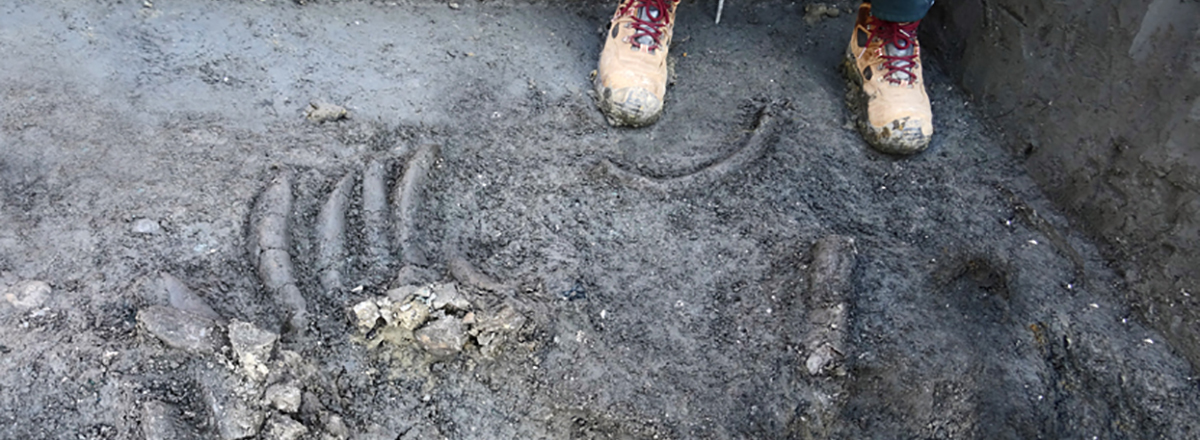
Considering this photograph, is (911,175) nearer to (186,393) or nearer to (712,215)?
(712,215)

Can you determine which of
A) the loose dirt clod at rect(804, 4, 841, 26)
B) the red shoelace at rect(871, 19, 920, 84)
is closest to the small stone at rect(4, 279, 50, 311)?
the red shoelace at rect(871, 19, 920, 84)

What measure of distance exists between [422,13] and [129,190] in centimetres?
104

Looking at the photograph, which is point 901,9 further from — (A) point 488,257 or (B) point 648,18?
(A) point 488,257

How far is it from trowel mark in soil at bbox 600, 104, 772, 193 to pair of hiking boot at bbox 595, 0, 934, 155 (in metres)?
0.22

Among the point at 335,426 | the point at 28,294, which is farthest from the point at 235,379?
the point at 28,294

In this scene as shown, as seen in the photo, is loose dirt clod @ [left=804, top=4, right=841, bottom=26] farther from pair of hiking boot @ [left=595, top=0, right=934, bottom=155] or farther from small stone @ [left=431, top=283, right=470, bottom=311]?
small stone @ [left=431, top=283, right=470, bottom=311]

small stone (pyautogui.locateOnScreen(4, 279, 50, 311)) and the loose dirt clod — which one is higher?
small stone (pyautogui.locateOnScreen(4, 279, 50, 311))

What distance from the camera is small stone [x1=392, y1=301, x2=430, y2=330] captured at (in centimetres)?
157

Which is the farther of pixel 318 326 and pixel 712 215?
pixel 712 215

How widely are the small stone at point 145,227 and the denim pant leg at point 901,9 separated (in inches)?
77.8

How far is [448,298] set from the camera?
5.23ft

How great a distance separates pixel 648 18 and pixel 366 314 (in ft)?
4.18

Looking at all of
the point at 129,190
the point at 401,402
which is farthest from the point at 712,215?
the point at 129,190

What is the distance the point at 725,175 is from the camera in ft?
6.86
